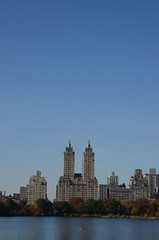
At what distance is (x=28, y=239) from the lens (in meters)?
59.0

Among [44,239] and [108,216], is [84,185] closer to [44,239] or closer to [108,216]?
[108,216]

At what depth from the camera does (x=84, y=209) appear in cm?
14100

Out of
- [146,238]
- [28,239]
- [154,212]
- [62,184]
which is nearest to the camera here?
[28,239]

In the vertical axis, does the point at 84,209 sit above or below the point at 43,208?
below

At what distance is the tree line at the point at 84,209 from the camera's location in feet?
447

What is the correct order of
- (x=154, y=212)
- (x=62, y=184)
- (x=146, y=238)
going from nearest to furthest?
(x=146, y=238) < (x=154, y=212) < (x=62, y=184)

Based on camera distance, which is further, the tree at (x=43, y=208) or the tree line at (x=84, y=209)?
the tree at (x=43, y=208)

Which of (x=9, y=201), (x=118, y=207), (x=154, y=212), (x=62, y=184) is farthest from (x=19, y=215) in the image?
(x=62, y=184)

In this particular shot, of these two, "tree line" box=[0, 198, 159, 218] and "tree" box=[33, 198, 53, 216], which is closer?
"tree line" box=[0, 198, 159, 218]

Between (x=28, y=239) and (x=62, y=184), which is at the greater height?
(x=62, y=184)

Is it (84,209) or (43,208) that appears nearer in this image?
(43,208)

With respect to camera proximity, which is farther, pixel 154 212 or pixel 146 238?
pixel 154 212

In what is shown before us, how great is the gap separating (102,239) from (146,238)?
Answer: 21.5ft

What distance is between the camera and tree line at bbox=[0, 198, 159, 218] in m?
136
